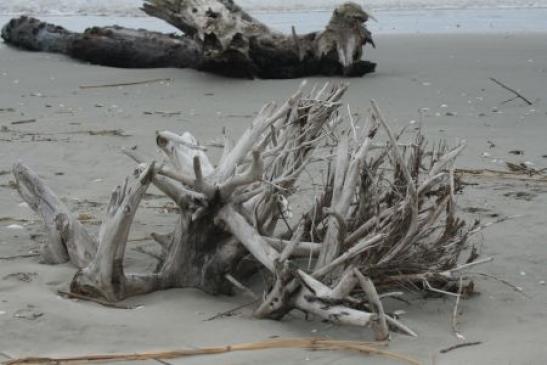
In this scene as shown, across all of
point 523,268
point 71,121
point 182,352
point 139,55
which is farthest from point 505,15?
point 182,352

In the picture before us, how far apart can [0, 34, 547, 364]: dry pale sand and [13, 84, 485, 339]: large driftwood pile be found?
100 mm

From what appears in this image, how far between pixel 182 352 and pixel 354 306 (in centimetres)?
61

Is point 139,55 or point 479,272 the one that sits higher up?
point 139,55

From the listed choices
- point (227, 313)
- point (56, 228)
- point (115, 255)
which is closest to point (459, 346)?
point (227, 313)

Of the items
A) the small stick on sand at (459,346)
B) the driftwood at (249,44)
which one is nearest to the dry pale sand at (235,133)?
the small stick on sand at (459,346)

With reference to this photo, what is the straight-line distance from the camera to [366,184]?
3.45m

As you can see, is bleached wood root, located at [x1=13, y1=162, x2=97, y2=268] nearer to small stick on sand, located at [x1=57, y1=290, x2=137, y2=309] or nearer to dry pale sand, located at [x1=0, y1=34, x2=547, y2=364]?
dry pale sand, located at [x1=0, y1=34, x2=547, y2=364]

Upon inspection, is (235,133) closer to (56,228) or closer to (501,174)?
(501,174)

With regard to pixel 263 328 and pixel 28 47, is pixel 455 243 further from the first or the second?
pixel 28 47

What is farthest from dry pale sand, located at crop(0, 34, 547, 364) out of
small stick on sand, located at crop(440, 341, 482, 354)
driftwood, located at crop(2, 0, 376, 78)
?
driftwood, located at crop(2, 0, 376, 78)

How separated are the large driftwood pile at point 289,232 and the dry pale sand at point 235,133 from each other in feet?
0.33

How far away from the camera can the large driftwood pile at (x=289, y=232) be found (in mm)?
3084

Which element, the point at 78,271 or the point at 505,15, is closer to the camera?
the point at 78,271

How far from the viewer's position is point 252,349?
2.86 m
